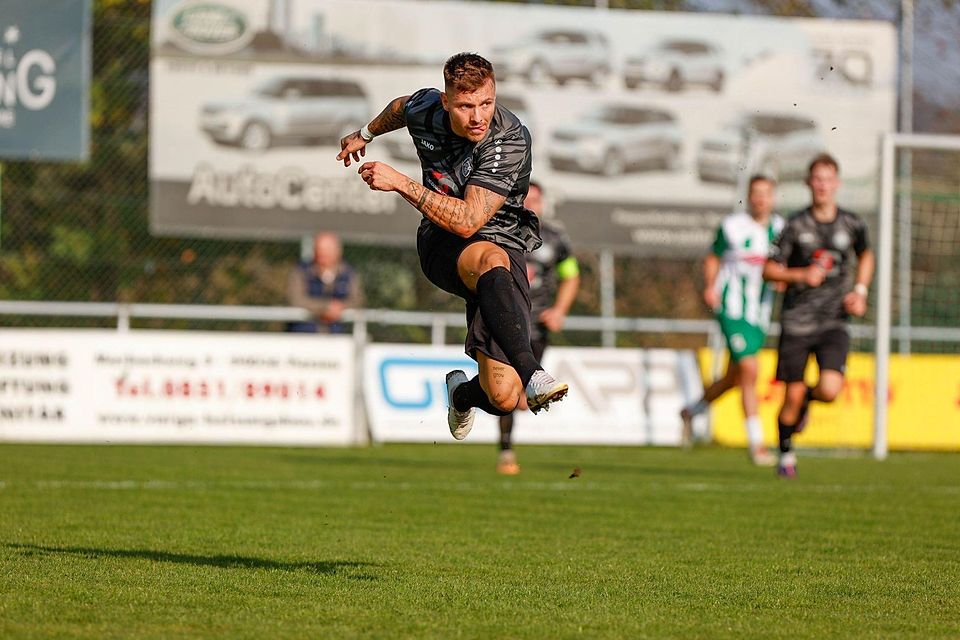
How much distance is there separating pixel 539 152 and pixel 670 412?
4.25m

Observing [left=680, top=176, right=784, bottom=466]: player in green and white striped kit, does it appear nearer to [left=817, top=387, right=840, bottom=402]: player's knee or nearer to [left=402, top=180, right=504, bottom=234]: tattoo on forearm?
[left=817, top=387, right=840, bottom=402]: player's knee

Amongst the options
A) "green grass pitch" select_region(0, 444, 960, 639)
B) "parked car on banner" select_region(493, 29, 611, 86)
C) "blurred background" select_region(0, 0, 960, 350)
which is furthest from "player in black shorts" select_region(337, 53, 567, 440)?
"parked car on banner" select_region(493, 29, 611, 86)

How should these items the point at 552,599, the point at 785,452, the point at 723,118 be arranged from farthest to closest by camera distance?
1. the point at 723,118
2. the point at 785,452
3. the point at 552,599

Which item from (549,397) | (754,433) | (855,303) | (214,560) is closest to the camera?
(549,397)

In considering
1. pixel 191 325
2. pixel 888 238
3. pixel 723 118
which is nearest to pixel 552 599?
pixel 888 238

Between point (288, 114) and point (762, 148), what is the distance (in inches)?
238

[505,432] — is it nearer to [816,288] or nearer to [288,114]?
[816,288]

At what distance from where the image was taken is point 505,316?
6.23 m

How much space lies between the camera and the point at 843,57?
19.9 metres

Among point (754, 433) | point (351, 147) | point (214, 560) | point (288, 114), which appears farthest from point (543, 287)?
point (288, 114)

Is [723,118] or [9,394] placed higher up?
[723,118]

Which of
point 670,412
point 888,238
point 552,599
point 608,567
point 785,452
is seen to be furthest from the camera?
point 670,412

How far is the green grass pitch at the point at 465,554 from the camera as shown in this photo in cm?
479

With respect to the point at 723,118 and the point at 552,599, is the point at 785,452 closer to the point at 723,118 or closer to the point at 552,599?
the point at 552,599
